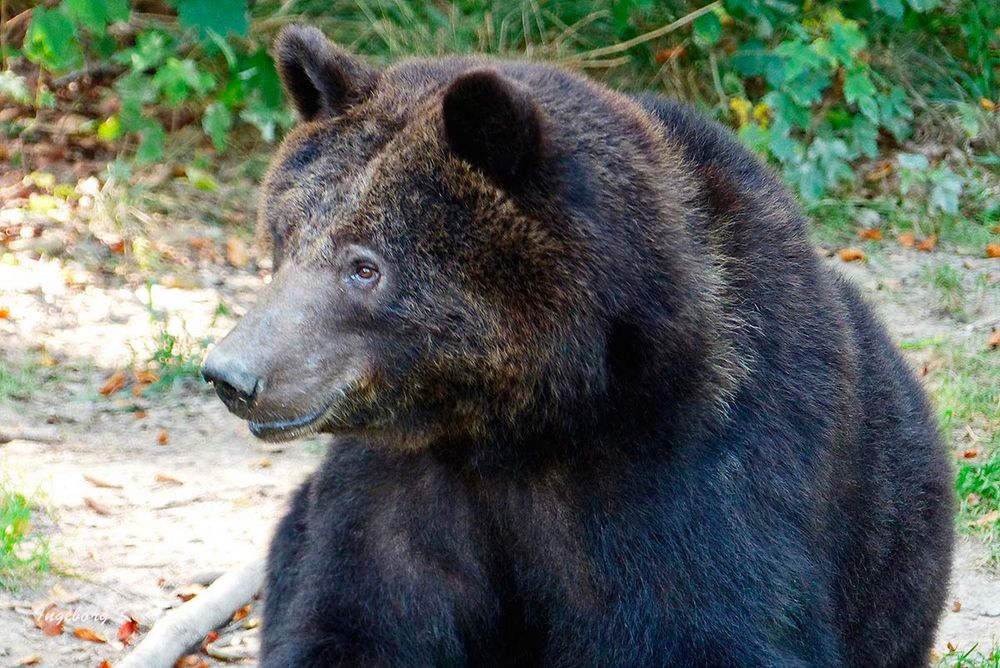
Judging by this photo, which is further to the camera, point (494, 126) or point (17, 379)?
point (17, 379)

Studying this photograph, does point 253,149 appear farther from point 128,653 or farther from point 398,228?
point 398,228

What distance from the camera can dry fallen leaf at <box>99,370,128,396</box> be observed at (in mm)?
7137

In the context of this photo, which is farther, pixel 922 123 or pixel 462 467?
pixel 922 123

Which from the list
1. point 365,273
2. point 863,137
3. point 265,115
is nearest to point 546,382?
point 365,273

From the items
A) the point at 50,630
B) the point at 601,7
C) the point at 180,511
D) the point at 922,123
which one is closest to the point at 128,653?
the point at 50,630

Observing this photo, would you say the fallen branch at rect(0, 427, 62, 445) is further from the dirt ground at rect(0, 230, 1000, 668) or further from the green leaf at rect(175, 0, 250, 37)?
the green leaf at rect(175, 0, 250, 37)

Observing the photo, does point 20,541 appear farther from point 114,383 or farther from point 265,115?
point 265,115

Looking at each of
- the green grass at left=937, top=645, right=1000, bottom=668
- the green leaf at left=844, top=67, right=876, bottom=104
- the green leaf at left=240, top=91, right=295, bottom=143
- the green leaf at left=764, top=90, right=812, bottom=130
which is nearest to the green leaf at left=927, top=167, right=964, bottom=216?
the green leaf at left=844, top=67, right=876, bottom=104

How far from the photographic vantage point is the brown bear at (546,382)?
3.52 m

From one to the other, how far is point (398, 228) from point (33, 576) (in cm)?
257

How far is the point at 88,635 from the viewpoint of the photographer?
4992 millimetres

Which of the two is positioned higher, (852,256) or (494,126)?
(494,126)

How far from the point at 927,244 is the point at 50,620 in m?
6.75

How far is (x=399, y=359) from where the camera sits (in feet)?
11.8
